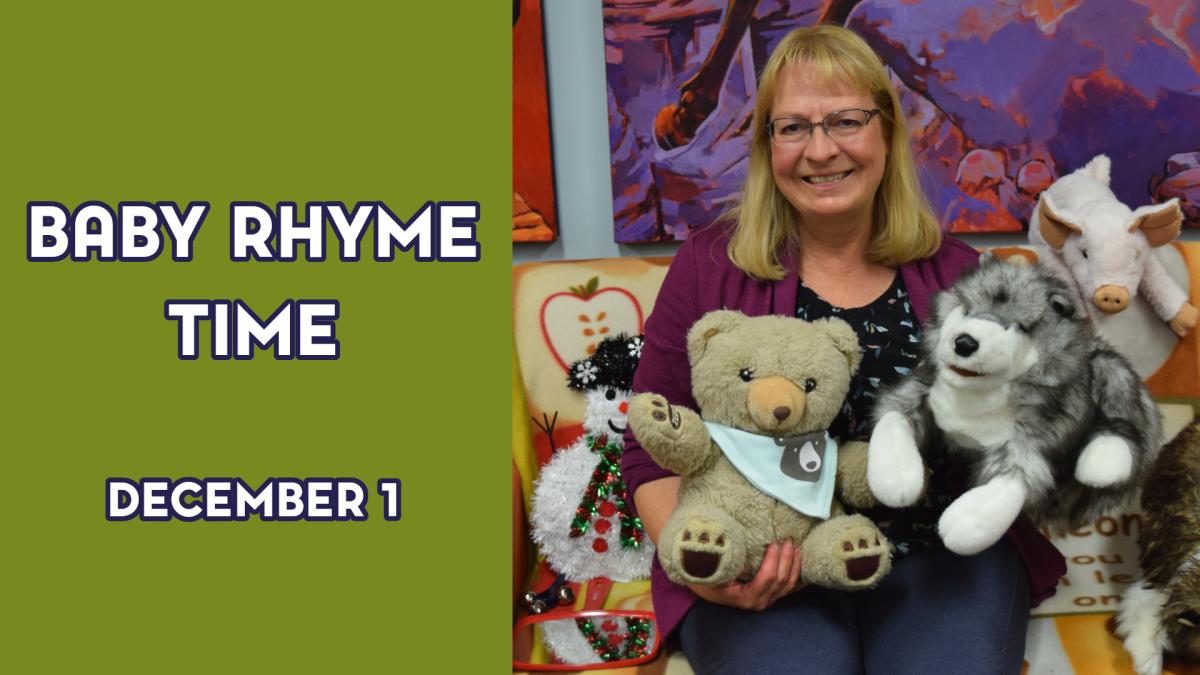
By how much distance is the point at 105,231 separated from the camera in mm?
1306

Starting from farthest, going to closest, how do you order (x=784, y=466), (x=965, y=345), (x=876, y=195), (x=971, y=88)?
(x=971, y=88), (x=876, y=195), (x=784, y=466), (x=965, y=345)

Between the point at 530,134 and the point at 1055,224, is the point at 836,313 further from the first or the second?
the point at 530,134

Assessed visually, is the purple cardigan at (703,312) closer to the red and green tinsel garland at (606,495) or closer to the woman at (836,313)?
the woman at (836,313)

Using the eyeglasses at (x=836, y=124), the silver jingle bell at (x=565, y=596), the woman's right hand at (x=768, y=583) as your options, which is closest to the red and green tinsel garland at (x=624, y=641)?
the silver jingle bell at (x=565, y=596)

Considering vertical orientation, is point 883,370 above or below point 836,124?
below

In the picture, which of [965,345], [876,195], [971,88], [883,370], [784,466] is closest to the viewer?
[965,345]

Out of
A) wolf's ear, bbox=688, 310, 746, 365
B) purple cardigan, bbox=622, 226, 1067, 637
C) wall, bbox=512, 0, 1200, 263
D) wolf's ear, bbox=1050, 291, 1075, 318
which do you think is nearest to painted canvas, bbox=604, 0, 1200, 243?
wall, bbox=512, 0, 1200, 263

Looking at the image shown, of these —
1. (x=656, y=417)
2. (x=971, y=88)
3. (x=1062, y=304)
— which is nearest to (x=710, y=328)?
(x=656, y=417)

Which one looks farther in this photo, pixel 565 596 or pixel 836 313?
pixel 565 596

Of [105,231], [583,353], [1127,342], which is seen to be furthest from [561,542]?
[1127,342]

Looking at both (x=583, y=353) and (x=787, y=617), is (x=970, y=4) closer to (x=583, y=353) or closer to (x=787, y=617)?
(x=583, y=353)

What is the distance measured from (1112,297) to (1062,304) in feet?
1.76

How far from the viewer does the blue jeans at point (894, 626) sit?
1.02 meters

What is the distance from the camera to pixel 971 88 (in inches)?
65.9
